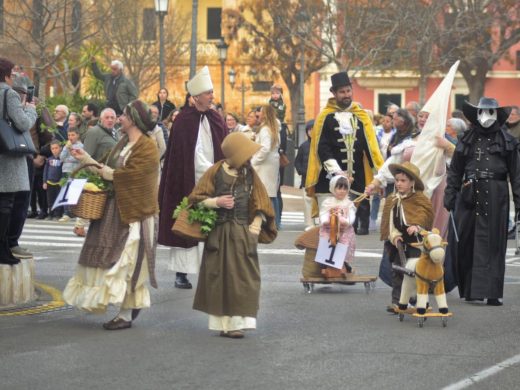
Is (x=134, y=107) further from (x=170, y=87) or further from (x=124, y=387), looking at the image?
(x=170, y=87)

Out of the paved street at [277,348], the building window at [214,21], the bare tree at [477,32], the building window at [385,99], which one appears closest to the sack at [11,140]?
the paved street at [277,348]

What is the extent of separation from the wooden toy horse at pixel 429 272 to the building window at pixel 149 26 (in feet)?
159

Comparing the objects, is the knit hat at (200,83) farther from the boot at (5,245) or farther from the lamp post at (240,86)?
the lamp post at (240,86)

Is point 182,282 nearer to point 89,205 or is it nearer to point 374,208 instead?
point 89,205

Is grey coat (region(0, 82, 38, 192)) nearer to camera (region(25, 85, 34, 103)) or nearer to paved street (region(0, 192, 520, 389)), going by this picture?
camera (region(25, 85, 34, 103))

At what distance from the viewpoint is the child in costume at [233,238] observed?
10242 mm

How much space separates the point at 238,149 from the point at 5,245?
8.16 ft

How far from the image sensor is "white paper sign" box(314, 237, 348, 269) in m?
13.2

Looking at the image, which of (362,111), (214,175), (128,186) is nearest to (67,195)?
(128,186)

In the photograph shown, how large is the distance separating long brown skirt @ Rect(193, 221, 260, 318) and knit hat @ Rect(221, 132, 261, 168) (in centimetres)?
46

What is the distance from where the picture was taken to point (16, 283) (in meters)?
11.8

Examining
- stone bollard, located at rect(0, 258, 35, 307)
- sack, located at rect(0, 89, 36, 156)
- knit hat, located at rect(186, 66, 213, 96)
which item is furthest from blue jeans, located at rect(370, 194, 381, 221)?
sack, located at rect(0, 89, 36, 156)

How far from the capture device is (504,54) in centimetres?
5803

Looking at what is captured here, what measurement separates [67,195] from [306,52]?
48923 millimetres
